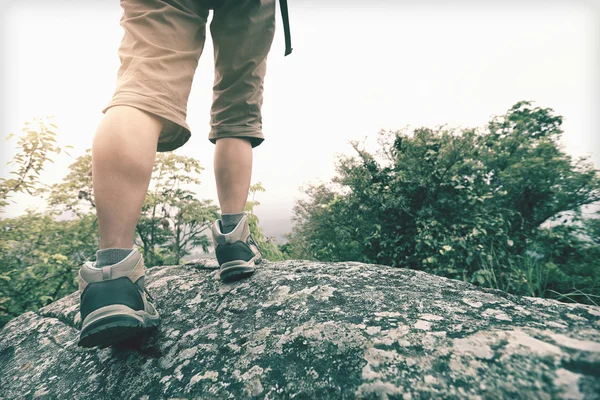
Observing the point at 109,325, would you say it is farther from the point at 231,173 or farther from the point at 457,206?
the point at 457,206

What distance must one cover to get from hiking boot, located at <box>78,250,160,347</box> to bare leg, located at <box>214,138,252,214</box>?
0.52m

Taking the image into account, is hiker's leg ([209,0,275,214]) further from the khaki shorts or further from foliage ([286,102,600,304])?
foliage ([286,102,600,304])

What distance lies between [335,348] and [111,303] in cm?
67

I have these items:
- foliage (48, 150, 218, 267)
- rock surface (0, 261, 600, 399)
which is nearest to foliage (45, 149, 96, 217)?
foliage (48, 150, 218, 267)

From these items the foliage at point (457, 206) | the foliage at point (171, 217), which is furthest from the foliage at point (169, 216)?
the foliage at point (457, 206)

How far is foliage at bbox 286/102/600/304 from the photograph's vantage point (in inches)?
170

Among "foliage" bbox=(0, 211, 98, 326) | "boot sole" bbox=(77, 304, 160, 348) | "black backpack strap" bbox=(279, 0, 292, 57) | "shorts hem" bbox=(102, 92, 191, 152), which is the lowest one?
"foliage" bbox=(0, 211, 98, 326)

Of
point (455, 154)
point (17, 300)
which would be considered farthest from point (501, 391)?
point (455, 154)

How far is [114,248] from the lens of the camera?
94 centimetres

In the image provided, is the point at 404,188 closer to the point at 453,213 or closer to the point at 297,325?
the point at 453,213

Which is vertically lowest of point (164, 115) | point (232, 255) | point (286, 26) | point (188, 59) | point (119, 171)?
point (232, 255)

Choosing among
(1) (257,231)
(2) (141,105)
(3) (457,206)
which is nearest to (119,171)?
(2) (141,105)

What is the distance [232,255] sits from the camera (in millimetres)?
1322

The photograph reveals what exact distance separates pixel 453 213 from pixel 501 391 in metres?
4.46
